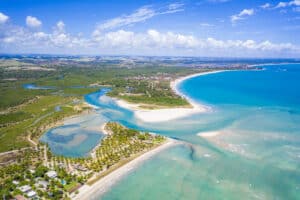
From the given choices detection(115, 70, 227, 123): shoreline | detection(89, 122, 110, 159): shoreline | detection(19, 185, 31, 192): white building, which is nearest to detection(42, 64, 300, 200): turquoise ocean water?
detection(89, 122, 110, 159): shoreline

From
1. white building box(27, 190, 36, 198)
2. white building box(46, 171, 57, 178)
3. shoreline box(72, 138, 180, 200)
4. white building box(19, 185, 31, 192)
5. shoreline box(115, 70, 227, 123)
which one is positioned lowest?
shoreline box(72, 138, 180, 200)

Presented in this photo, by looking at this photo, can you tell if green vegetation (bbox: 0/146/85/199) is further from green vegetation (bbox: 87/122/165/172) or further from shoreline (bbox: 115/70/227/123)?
shoreline (bbox: 115/70/227/123)

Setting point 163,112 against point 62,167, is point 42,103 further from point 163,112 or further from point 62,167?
point 62,167

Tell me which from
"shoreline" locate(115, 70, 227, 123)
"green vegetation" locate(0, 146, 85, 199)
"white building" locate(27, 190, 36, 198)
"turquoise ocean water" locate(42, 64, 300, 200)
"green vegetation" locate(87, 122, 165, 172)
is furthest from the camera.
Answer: "shoreline" locate(115, 70, 227, 123)

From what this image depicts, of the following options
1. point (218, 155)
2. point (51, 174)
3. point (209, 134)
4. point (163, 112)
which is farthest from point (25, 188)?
point (163, 112)

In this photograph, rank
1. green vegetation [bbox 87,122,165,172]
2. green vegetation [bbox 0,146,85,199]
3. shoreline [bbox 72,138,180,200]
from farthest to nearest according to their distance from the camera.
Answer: green vegetation [bbox 87,122,165,172]
shoreline [bbox 72,138,180,200]
green vegetation [bbox 0,146,85,199]

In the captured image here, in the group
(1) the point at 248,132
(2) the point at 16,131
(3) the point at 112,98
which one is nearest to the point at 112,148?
(2) the point at 16,131

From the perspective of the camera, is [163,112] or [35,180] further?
[163,112]

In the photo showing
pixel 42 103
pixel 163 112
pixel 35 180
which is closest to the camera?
pixel 35 180
